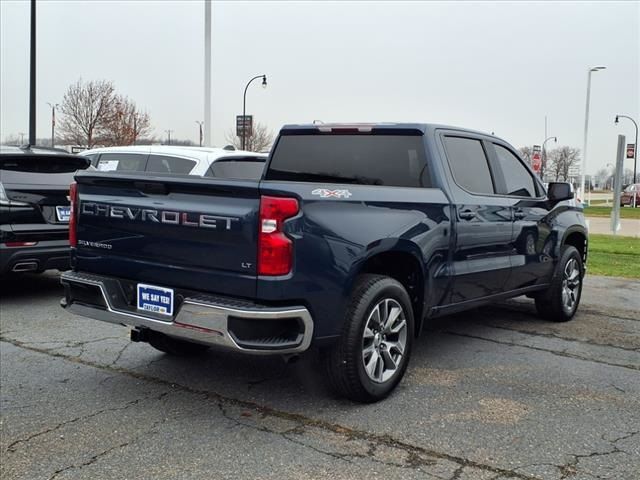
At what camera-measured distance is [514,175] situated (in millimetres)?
5945

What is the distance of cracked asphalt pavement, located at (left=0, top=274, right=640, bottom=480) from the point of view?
10.7 ft

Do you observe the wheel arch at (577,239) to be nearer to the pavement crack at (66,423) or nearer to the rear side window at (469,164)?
the rear side window at (469,164)

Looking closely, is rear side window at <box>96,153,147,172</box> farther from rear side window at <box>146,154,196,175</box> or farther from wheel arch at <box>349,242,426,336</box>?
wheel arch at <box>349,242,426,336</box>

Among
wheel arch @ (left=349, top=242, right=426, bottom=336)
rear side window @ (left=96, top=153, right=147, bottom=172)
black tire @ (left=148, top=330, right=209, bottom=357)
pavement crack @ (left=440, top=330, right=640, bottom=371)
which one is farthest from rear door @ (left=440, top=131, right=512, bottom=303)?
rear side window @ (left=96, top=153, right=147, bottom=172)

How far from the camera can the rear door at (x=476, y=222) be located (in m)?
4.93

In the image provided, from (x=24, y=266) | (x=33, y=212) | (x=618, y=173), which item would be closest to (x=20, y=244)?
(x=24, y=266)

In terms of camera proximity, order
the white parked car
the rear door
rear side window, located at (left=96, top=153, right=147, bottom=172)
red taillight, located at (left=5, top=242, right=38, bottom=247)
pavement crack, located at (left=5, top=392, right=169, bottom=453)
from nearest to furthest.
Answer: pavement crack, located at (left=5, top=392, right=169, bottom=453)
the rear door
red taillight, located at (left=5, top=242, right=38, bottom=247)
the white parked car
rear side window, located at (left=96, top=153, right=147, bottom=172)

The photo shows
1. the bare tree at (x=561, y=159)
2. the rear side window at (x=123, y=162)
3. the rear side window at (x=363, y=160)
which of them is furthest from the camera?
the bare tree at (x=561, y=159)

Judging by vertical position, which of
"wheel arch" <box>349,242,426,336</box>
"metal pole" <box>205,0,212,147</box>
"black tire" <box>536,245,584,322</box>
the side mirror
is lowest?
"black tire" <box>536,245,584,322</box>

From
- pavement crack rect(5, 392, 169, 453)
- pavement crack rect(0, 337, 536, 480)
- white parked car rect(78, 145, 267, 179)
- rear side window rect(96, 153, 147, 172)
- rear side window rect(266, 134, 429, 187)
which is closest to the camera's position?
pavement crack rect(0, 337, 536, 480)

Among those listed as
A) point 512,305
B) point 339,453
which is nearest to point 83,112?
point 512,305

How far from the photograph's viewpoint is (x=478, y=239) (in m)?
5.13

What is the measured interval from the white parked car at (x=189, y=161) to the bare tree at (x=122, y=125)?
33742 millimetres

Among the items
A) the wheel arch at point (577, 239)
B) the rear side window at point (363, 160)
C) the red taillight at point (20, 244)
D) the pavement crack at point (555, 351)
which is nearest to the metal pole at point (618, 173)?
the wheel arch at point (577, 239)
